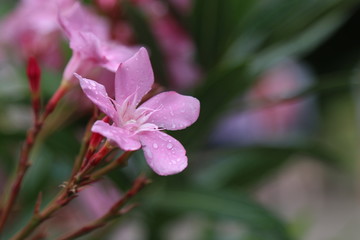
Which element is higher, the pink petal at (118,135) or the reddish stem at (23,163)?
the pink petal at (118,135)

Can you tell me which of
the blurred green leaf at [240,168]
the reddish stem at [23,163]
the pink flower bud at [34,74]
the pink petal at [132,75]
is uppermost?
the pink petal at [132,75]

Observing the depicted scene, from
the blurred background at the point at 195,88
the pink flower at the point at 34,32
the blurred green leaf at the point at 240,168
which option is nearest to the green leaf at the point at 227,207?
the blurred background at the point at 195,88

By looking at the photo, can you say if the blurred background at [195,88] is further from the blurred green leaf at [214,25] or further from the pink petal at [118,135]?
the pink petal at [118,135]

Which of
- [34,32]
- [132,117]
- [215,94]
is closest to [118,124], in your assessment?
[132,117]

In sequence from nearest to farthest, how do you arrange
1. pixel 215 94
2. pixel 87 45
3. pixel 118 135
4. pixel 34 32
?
pixel 118 135 < pixel 87 45 < pixel 215 94 < pixel 34 32

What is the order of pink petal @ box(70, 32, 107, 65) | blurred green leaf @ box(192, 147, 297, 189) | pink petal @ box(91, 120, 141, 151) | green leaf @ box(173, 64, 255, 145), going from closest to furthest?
pink petal @ box(91, 120, 141, 151)
pink petal @ box(70, 32, 107, 65)
green leaf @ box(173, 64, 255, 145)
blurred green leaf @ box(192, 147, 297, 189)

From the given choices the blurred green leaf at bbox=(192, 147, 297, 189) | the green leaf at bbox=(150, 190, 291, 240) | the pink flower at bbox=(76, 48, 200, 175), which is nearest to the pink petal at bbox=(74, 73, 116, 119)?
the pink flower at bbox=(76, 48, 200, 175)

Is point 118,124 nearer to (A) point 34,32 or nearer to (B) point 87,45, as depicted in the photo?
(B) point 87,45

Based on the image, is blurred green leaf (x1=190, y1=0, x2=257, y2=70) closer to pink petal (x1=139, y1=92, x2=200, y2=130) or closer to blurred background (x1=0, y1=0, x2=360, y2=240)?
blurred background (x1=0, y1=0, x2=360, y2=240)
